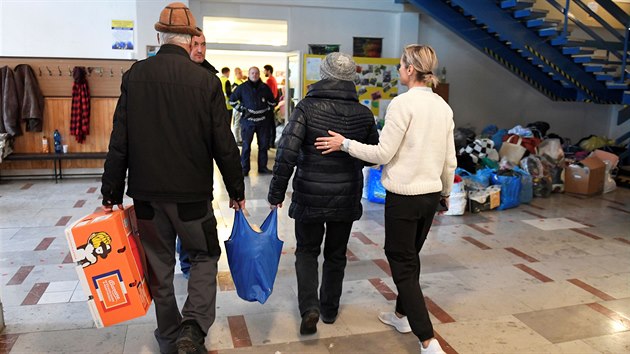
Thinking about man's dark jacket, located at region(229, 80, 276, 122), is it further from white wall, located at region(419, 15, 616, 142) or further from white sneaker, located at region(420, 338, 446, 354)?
white sneaker, located at region(420, 338, 446, 354)

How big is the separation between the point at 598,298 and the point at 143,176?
300cm

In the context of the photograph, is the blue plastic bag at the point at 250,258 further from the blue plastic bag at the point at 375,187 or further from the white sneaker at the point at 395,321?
the blue plastic bag at the point at 375,187

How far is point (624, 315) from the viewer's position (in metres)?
3.15

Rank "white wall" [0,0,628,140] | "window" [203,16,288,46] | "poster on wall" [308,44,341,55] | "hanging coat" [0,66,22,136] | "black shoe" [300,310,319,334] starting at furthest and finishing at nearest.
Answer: "poster on wall" [308,44,341,55] → "window" [203,16,288,46] → "white wall" [0,0,628,140] → "hanging coat" [0,66,22,136] → "black shoe" [300,310,319,334]

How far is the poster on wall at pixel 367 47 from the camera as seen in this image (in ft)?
29.3

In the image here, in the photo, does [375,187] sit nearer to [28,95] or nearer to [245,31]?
[245,31]

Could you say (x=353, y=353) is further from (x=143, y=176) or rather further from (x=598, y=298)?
(x=598, y=298)

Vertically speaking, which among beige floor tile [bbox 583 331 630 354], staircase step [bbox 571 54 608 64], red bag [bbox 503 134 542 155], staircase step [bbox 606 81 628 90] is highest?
staircase step [bbox 571 54 608 64]

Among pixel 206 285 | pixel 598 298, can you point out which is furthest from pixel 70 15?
pixel 598 298

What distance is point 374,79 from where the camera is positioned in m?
8.72

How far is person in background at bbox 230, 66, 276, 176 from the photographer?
699cm

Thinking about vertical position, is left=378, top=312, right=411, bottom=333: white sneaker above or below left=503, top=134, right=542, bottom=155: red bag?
below

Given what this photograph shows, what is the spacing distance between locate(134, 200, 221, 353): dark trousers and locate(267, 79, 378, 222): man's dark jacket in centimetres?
47

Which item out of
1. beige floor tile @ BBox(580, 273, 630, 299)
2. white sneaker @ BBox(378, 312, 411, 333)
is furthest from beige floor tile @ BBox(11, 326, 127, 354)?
beige floor tile @ BBox(580, 273, 630, 299)
